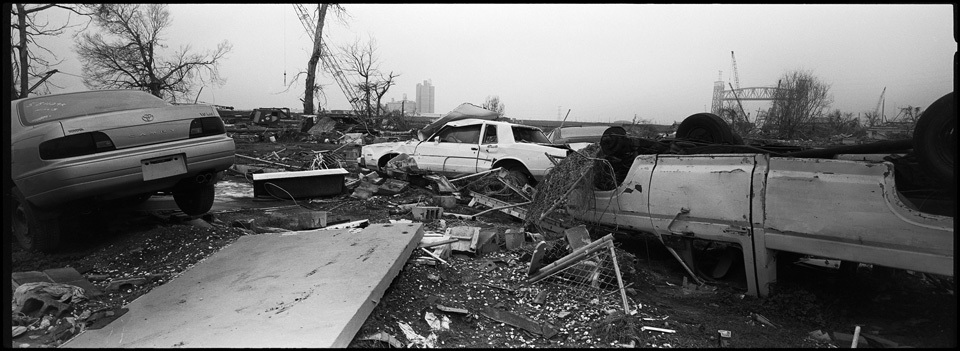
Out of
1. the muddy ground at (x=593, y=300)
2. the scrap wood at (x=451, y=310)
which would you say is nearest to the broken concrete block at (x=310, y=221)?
the muddy ground at (x=593, y=300)

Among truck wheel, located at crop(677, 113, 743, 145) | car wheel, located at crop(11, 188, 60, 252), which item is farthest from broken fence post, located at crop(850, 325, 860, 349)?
car wheel, located at crop(11, 188, 60, 252)

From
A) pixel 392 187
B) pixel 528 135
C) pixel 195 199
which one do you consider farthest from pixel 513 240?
pixel 528 135

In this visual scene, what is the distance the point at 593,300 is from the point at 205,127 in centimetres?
419

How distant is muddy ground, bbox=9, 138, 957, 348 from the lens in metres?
3.10

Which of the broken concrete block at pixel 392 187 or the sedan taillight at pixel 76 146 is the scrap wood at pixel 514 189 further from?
the sedan taillight at pixel 76 146

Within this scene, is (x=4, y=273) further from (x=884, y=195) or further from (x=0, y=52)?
(x=884, y=195)

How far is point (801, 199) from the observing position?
3410mm

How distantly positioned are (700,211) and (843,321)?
3.83 feet

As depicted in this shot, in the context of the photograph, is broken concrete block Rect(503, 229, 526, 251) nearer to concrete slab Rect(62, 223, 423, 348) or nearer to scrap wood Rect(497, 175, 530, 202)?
concrete slab Rect(62, 223, 423, 348)

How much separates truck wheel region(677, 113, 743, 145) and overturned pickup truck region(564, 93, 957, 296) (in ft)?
0.10

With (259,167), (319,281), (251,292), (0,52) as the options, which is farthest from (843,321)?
(259,167)

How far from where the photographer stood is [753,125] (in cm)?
2134

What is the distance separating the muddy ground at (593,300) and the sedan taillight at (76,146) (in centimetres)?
94

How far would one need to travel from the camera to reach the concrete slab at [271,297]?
2641mm
